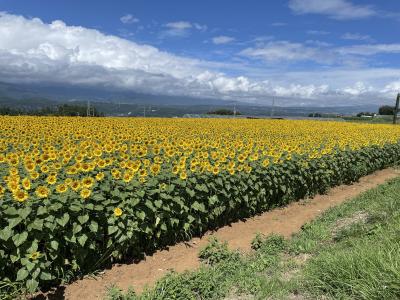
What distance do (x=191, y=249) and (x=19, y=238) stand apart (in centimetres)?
263

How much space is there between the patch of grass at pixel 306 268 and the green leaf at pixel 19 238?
1.11 meters

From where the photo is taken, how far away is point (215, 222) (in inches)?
274

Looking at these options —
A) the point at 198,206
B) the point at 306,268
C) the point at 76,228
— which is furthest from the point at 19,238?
the point at 306,268

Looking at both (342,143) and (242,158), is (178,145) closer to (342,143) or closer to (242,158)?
(242,158)

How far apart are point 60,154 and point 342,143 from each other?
827 centimetres

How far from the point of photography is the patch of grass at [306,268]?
3906mm

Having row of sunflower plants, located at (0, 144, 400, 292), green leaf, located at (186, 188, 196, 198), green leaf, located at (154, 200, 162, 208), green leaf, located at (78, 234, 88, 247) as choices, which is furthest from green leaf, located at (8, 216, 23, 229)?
green leaf, located at (186, 188, 196, 198)

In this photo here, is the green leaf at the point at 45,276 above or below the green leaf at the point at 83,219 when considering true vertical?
below

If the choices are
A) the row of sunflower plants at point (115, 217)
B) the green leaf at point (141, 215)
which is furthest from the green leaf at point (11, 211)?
the green leaf at point (141, 215)

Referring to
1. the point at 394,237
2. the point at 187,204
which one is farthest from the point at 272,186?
the point at 394,237

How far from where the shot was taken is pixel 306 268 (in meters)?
4.65

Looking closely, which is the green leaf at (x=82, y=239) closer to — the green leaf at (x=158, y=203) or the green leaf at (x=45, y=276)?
the green leaf at (x=45, y=276)

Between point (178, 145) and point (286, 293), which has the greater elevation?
point (178, 145)

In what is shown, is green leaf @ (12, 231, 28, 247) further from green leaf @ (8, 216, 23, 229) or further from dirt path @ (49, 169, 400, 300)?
dirt path @ (49, 169, 400, 300)
